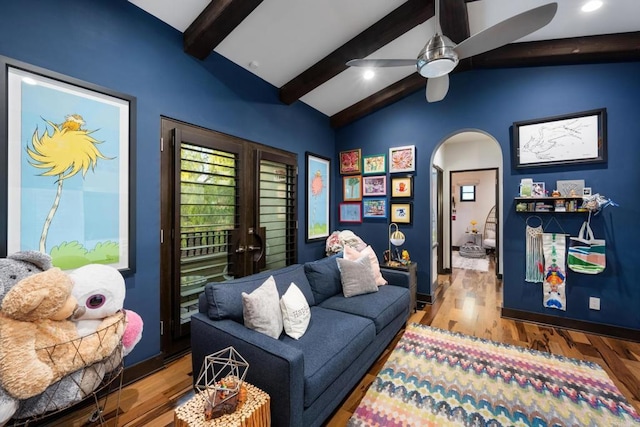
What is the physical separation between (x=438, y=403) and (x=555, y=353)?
1.58 metres

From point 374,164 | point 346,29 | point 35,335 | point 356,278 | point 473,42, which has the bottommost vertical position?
point 356,278

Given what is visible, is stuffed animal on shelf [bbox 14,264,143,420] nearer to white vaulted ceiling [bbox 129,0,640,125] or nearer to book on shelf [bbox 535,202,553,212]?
white vaulted ceiling [bbox 129,0,640,125]

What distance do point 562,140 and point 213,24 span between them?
12.6ft

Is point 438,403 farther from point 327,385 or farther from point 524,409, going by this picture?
point 327,385

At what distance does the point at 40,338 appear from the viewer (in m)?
1.23

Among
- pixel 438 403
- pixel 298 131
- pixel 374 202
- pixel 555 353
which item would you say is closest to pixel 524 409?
pixel 438 403

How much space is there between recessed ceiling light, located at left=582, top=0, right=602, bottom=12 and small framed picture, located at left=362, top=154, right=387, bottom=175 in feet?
8.02

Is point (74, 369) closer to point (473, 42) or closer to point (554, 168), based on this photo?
point (473, 42)

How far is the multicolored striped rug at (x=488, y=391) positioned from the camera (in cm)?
171

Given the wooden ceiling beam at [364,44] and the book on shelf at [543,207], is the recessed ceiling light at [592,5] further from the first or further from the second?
the book on shelf at [543,207]

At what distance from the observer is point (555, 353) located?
2.52 m

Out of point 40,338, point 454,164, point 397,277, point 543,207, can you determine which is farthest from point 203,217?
point 454,164

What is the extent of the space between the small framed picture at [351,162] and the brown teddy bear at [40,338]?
3791 millimetres

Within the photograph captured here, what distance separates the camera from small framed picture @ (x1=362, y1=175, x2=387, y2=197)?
4199 mm
